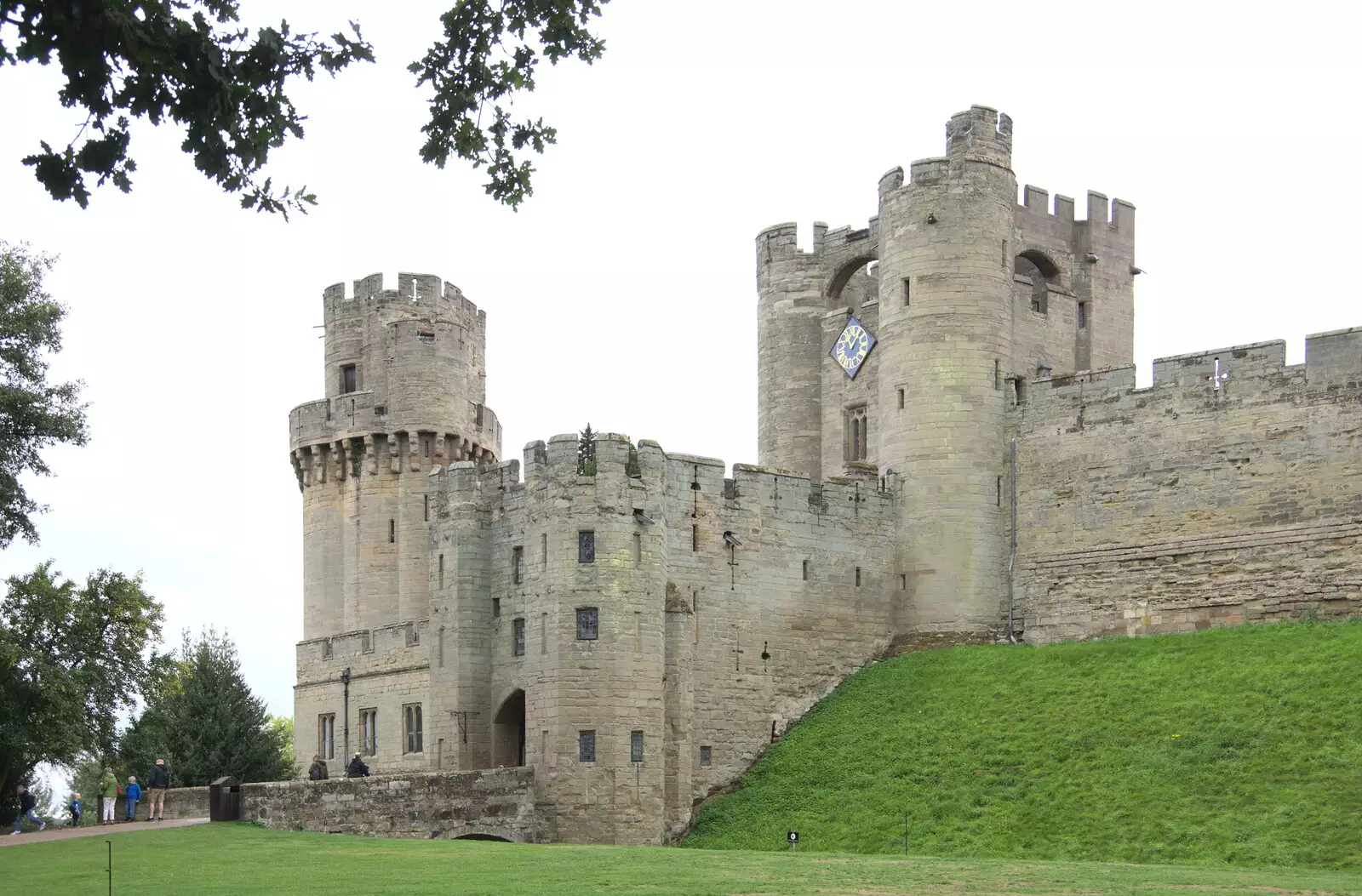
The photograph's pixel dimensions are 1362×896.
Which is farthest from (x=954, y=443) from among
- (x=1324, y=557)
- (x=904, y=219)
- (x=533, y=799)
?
(x=533, y=799)

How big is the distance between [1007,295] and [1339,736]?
18759 mm

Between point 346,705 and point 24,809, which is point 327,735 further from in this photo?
point 24,809

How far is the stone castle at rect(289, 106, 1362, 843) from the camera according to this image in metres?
46.5

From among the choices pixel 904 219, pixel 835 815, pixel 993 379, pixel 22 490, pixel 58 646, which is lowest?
pixel 835 815

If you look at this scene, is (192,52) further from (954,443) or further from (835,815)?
(954,443)

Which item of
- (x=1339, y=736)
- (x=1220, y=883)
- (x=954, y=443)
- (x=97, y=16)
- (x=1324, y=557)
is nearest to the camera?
(x=97, y=16)

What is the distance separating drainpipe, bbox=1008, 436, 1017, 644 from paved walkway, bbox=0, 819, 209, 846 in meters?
21.0

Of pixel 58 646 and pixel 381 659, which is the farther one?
pixel 381 659

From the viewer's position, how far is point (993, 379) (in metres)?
53.5

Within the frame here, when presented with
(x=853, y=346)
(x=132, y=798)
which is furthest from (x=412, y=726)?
(x=853, y=346)

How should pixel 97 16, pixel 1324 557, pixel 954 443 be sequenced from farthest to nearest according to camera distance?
pixel 954 443 < pixel 1324 557 < pixel 97 16

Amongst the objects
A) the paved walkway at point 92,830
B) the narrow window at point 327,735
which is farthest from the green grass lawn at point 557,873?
the narrow window at point 327,735

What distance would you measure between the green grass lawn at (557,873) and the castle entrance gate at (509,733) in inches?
428

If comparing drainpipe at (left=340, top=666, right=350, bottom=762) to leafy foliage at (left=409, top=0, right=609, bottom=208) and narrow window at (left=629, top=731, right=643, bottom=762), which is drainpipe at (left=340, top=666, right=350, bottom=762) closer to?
narrow window at (left=629, top=731, right=643, bottom=762)
